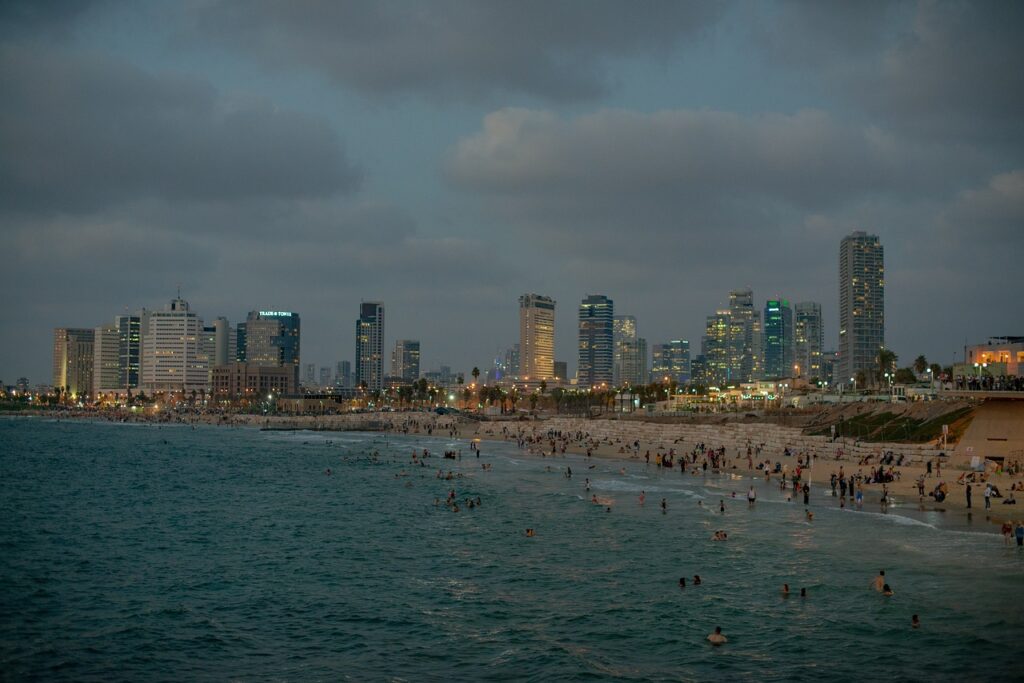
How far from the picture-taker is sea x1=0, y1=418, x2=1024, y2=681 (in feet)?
83.6

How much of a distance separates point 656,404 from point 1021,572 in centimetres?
16214

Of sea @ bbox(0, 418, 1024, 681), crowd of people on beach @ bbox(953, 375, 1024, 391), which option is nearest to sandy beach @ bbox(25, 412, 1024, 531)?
sea @ bbox(0, 418, 1024, 681)

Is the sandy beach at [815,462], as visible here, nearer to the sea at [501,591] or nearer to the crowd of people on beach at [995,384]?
the sea at [501,591]

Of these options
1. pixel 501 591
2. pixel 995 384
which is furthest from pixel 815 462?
pixel 501 591

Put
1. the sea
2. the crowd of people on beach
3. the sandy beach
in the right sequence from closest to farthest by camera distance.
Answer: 1. the sea
2. the sandy beach
3. the crowd of people on beach

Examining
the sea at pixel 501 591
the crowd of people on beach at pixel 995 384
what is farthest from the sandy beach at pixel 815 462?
the crowd of people on beach at pixel 995 384

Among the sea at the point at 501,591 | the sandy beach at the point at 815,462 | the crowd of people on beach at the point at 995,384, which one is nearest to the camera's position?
the sea at the point at 501,591

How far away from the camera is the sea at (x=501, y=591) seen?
25469 millimetres

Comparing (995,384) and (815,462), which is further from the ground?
(995,384)

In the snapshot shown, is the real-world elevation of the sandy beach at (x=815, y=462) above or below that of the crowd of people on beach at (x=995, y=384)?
below

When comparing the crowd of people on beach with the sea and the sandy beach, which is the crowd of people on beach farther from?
the sea

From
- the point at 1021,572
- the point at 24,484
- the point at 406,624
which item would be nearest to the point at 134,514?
the point at 24,484

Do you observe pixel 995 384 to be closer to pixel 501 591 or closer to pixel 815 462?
pixel 815 462

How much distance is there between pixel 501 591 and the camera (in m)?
34.3
